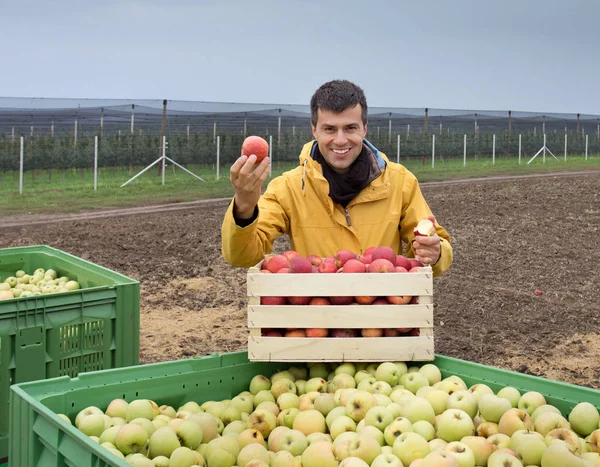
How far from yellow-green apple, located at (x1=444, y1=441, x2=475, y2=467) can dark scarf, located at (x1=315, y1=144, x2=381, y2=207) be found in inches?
58.8

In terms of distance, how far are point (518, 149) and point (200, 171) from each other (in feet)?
52.4

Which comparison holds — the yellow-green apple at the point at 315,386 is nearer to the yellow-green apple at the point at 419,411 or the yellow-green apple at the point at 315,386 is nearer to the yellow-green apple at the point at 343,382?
the yellow-green apple at the point at 343,382

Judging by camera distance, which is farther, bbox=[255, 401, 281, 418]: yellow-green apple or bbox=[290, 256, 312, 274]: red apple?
bbox=[290, 256, 312, 274]: red apple

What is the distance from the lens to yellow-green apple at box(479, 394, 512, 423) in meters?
2.99

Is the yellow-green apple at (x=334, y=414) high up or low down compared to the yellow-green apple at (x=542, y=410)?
down

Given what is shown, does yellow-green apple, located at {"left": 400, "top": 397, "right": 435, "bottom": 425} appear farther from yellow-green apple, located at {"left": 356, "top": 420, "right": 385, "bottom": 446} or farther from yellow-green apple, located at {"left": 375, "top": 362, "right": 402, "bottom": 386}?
yellow-green apple, located at {"left": 375, "top": 362, "right": 402, "bottom": 386}

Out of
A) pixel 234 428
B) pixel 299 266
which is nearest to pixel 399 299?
pixel 299 266

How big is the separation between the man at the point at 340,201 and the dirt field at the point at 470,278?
337 cm

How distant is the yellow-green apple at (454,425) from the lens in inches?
114

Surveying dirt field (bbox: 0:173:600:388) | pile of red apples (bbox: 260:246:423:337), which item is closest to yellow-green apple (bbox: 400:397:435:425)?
pile of red apples (bbox: 260:246:423:337)

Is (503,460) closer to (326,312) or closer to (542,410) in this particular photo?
(542,410)

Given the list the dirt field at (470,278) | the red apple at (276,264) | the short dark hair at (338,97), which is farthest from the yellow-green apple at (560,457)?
the dirt field at (470,278)

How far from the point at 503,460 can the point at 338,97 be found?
1.77m

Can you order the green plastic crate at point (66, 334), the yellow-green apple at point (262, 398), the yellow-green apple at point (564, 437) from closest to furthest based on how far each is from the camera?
1. the yellow-green apple at point (564, 437)
2. the yellow-green apple at point (262, 398)
3. the green plastic crate at point (66, 334)
